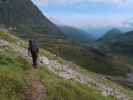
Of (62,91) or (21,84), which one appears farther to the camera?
(62,91)

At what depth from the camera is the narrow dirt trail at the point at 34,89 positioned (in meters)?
22.6

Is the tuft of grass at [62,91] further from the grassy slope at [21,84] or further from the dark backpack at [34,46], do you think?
the dark backpack at [34,46]

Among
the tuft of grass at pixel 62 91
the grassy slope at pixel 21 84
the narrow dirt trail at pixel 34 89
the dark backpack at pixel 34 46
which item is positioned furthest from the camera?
the dark backpack at pixel 34 46

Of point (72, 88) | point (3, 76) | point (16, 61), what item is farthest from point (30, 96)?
point (16, 61)

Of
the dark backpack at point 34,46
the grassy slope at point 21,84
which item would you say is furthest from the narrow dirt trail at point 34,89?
the dark backpack at point 34,46

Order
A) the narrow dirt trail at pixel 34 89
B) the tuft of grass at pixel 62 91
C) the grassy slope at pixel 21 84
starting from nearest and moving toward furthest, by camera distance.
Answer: the grassy slope at pixel 21 84 < the narrow dirt trail at pixel 34 89 < the tuft of grass at pixel 62 91

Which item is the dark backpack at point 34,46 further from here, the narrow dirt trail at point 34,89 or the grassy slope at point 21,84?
the narrow dirt trail at point 34,89

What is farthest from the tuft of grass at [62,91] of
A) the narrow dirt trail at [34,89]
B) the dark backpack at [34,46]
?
the dark backpack at [34,46]

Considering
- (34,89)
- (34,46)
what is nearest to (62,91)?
(34,89)

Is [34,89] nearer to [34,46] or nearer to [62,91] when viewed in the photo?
[62,91]

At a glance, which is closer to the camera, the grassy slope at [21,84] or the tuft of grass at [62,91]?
the grassy slope at [21,84]

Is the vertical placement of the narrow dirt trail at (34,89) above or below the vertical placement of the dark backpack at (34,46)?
below

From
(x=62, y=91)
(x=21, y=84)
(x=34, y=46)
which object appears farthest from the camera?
(x=34, y=46)

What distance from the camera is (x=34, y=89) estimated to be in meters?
23.6
